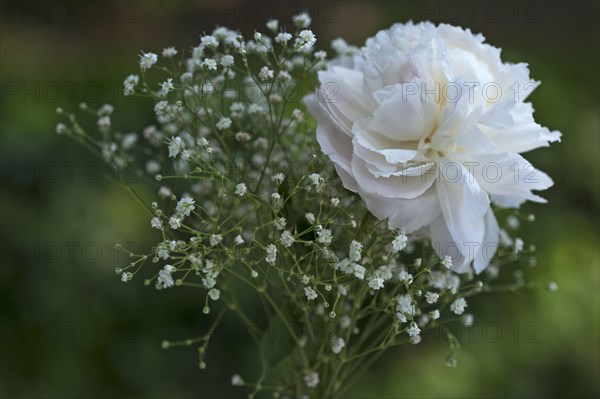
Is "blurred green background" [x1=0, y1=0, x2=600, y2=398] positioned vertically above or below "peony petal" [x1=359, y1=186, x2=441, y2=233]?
below

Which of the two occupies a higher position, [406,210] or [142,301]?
[406,210]

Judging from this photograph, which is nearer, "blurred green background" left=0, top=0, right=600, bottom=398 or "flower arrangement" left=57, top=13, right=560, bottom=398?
"flower arrangement" left=57, top=13, right=560, bottom=398

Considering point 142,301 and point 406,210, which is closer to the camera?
point 406,210

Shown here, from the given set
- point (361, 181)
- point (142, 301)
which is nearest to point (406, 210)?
point (361, 181)

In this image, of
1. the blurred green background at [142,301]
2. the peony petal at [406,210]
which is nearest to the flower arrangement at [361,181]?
the peony petal at [406,210]

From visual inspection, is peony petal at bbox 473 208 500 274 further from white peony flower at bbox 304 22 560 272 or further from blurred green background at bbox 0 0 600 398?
blurred green background at bbox 0 0 600 398

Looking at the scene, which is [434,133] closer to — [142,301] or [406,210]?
[406,210]

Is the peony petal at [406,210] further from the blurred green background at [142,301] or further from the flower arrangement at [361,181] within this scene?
the blurred green background at [142,301]

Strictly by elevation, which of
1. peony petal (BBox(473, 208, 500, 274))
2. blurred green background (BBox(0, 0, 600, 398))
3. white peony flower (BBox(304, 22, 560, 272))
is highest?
white peony flower (BBox(304, 22, 560, 272))

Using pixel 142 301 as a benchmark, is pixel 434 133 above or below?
above

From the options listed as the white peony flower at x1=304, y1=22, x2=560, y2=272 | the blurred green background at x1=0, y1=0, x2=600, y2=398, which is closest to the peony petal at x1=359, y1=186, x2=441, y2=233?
the white peony flower at x1=304, y1=22, x2=560, y2=272
